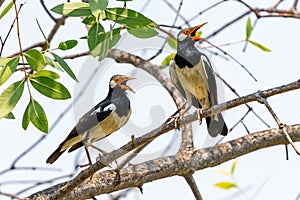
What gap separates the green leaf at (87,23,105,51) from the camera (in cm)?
207

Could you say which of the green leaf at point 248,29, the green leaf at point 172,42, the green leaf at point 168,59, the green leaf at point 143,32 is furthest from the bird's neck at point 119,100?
the green leaf at point 143,32

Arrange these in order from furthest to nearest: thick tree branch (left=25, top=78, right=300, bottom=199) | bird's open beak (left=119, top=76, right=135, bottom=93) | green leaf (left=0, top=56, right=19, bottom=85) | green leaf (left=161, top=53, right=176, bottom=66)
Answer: bird's open beak (left=119, top=76, right=135, bottom=93), green leaf (left=161, top=53, right=176, bottom=66), thick tree branch (left=25, top=78, right=300, bottom=199), green leaf (left=0, top=56, right=19, bottom=85)

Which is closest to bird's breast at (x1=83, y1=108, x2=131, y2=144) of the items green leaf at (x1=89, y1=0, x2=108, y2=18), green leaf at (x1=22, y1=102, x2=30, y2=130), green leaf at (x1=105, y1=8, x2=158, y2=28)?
green leaf at (x1=22, y1=102, x2=30, y2=130)

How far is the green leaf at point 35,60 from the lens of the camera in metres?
2.11

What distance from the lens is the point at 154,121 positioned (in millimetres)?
3619

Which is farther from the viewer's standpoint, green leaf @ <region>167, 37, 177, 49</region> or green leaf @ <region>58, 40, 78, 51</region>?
green leaf @ <region>167, 37, 177, 49</region>

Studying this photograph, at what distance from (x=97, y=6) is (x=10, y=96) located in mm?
476

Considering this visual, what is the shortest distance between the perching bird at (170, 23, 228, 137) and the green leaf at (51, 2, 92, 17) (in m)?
1.83

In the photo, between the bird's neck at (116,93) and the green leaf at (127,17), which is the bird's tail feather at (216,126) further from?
the green leaf at (127,17)

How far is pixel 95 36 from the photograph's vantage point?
6.82ft

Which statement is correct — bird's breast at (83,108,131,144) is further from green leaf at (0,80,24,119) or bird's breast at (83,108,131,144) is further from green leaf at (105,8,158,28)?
green leaf at (105,8,158,28)

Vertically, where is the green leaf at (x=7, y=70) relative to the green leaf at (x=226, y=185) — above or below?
above

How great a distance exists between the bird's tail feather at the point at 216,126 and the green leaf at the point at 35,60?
199cm

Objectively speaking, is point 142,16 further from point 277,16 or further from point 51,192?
point 277,16
